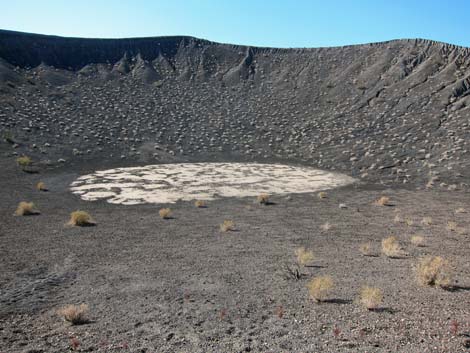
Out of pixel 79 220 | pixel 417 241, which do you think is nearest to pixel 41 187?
pixel 79 220

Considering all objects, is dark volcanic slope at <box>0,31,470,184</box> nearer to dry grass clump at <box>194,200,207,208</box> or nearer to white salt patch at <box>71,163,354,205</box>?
white salt patch at <box>71,163,354,205</box>

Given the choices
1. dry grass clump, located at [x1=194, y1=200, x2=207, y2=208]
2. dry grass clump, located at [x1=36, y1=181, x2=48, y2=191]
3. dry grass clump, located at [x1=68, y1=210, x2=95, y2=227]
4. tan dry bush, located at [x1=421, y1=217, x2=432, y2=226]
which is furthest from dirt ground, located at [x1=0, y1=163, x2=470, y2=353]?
dry grass clump, located at [x1=36, y1=181, x2=48, y2=191]

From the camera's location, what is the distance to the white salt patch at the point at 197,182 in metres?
25.5

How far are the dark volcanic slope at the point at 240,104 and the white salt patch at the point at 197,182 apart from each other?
342cm

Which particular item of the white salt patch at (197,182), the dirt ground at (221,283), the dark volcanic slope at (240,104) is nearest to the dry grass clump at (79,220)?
the dirt ground at (221,283)

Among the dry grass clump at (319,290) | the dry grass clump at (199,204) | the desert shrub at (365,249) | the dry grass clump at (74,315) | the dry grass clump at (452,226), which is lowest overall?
the dry grass clump at (199,204)

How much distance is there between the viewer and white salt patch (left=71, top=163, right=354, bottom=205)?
2553 cm

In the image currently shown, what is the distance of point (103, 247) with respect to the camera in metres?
14.5

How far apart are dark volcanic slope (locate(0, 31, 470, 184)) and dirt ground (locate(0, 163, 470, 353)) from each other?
1670 centimetres

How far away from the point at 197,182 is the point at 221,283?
19.5m

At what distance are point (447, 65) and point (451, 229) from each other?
41.0 meters

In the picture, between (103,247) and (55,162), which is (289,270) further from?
(55,162)

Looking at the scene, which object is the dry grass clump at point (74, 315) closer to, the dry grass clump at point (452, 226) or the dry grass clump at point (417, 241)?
the dry grass clump at point (417, 241)

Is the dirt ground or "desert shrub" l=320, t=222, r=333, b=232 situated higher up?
the dirt ground
